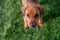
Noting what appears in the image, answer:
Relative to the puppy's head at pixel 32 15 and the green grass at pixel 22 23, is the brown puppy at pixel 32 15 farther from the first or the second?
the green grass at pixel 22 23

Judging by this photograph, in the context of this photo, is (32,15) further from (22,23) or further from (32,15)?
(22,23)

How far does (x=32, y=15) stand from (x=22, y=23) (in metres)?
0.68

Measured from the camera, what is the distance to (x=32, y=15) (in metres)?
5.23

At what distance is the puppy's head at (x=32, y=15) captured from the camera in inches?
207

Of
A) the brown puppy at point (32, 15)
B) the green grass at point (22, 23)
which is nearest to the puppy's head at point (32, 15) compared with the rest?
the brown puppy at point (32, 15)

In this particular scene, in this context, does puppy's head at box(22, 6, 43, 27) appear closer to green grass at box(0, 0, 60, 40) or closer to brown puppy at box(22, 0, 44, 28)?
brown puppy at box(22, 0, 44, 28)

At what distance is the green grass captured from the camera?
17.7ft

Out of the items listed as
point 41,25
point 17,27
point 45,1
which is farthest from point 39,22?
point 45,1

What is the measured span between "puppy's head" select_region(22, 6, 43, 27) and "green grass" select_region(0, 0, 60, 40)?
24cm

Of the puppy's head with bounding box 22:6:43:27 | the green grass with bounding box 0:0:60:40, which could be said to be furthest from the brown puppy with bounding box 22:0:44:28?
the green grass with bounding box 0:0:60:40

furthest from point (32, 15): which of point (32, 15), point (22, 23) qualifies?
point (22, 23)

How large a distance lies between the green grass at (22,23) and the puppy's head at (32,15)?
240mm

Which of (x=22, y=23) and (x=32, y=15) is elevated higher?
(x=32, y=15)

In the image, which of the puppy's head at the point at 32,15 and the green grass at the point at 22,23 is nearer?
the puppy's head at the point at 32,15
